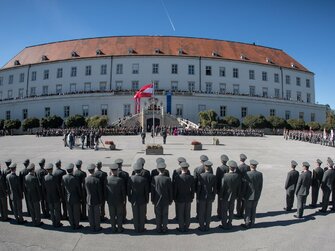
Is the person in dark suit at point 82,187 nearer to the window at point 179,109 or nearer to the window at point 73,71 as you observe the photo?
the window at point 179,109

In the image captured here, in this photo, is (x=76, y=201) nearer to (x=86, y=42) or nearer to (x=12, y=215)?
(x=12, y=215)

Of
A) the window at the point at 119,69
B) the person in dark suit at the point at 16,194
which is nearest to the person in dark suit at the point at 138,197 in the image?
the person in dark suit at the point at 16,194

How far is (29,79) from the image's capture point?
6325 cm

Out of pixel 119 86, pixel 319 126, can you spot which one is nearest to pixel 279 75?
pixel 319 126

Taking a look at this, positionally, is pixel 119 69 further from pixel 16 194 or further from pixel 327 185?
pixel 327 185

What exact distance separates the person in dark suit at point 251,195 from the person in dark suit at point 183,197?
1715 mm

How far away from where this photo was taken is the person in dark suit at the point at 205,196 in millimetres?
7465

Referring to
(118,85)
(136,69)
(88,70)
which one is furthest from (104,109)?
(88,70)

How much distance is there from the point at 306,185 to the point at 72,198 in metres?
7.18

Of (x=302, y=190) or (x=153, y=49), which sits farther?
(x=153, y=49)

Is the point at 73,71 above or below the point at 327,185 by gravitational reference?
above

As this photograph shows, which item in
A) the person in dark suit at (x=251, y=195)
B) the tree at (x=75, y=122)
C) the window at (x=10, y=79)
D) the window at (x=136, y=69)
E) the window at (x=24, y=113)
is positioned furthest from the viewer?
the window at (x=10, y=79)

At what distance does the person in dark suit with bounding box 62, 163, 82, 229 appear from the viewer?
7.44 metres

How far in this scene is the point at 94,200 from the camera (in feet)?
24.1
